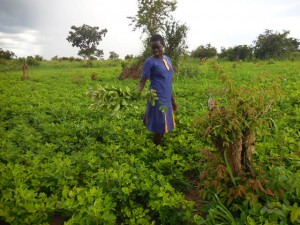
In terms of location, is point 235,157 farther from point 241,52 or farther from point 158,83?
point 241,52

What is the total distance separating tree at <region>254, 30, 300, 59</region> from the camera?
116 feet

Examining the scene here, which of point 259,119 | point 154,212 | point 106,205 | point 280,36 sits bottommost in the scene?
point 154,212

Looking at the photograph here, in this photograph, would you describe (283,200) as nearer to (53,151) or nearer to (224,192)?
(224,192)

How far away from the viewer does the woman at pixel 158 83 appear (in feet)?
13.6

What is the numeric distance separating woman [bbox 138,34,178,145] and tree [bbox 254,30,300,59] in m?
34.5

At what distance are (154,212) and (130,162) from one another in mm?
1054

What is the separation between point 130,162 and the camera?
3.92 meters

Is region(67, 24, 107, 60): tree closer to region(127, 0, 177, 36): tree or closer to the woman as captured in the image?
region(127, 0, 177, 36): tree

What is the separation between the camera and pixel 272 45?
116 ft

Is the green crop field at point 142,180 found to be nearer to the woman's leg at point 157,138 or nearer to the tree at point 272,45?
the woman's leg at point 157,138

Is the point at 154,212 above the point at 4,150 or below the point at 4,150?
below

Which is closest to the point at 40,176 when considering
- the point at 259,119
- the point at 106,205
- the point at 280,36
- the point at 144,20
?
the point at 106,205

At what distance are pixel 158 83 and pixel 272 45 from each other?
35729mm

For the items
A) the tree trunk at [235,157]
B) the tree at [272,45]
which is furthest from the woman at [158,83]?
the tree at [272,45]
